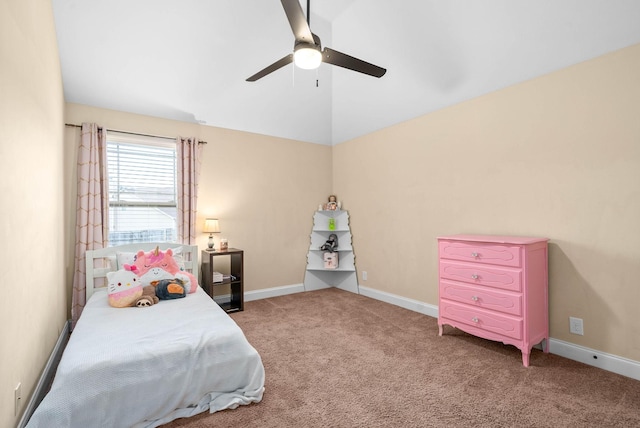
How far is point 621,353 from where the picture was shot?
7.81 feet

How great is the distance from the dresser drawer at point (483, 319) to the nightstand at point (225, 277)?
2435 mm

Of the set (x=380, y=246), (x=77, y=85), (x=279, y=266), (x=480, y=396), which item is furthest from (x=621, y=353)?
(x=77, y=85)

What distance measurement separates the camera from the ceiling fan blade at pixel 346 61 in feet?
7.03

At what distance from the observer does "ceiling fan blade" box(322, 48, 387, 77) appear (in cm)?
214

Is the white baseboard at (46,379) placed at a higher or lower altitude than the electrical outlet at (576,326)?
lower

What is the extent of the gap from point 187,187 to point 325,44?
2.37 meters

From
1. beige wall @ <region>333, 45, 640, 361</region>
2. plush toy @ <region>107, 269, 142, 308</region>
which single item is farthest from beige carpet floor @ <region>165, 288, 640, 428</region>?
plush toy @ <region>107, 269, 142, 308</region>

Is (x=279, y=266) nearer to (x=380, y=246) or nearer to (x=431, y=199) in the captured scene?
(x=380, y=246)

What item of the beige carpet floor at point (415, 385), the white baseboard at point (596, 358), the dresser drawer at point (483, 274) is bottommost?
the beige carpet floor at point (415, 385)

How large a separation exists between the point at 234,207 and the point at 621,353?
4182 mm

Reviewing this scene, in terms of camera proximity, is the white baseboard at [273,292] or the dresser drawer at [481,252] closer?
the dresser drawer at [481,252]

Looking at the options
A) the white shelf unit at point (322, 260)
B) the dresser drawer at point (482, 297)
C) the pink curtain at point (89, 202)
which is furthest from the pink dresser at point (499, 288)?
the pink curtain at point (89, 202)

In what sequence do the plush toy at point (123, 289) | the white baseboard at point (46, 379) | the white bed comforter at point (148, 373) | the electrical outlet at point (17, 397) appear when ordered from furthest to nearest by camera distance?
the plush toy at point (123, 289) → the white baseboard at point (46, 379) → the white bed comforter at point (148, 373) → the electrical outlet at point (17, 397)

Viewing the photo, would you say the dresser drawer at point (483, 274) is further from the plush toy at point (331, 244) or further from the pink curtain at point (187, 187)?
the pink curtain at point (187, 187)
